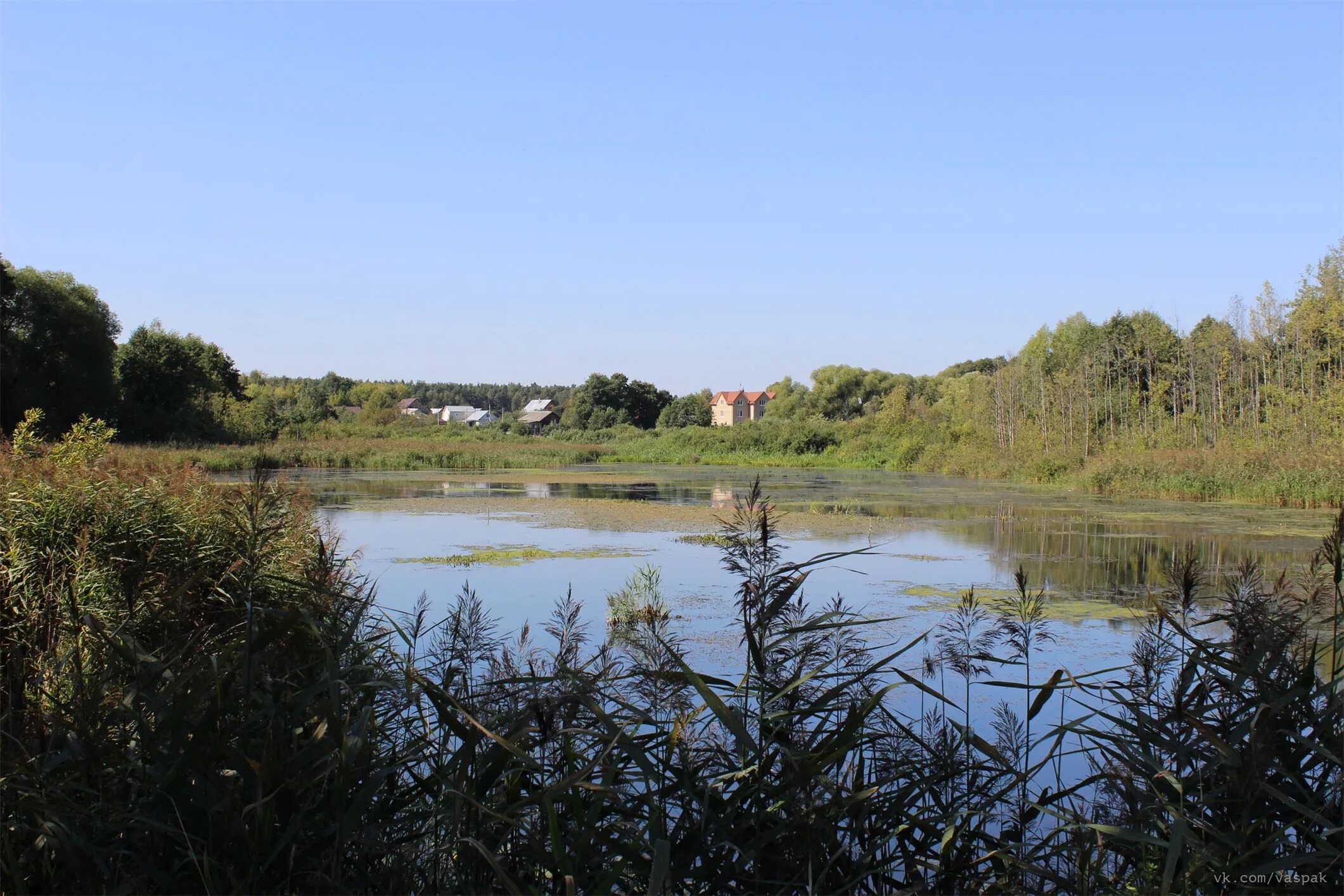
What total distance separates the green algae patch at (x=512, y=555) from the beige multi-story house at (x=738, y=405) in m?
88.7

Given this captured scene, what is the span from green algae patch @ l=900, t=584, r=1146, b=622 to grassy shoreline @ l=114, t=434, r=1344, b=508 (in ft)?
17.9

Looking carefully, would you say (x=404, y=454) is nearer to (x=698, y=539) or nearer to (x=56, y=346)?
(x=56, y=346)

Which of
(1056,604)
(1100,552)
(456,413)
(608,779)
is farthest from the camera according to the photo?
(456,413)

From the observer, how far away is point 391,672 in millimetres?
3340

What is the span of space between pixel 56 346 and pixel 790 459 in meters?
30.4

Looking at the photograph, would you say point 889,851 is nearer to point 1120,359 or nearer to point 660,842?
point 660,842

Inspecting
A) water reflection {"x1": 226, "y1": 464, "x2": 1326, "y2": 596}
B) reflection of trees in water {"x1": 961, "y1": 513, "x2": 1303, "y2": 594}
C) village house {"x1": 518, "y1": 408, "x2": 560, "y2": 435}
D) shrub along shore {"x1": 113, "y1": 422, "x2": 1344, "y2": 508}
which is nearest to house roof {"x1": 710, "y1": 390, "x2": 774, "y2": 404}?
village house {"x1": 518, "y1": 408, "x2": 560, "y2": 435}

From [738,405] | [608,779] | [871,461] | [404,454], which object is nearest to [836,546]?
[608,779]

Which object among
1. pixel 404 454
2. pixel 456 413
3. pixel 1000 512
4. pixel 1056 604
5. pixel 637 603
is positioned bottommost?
pixel 1056 604

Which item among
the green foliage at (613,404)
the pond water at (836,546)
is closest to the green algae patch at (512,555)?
the pond water at (836,546)

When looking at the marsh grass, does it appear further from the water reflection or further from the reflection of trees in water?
the reflection of trees in water

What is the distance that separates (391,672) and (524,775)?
2.65ft

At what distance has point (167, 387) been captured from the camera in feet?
123

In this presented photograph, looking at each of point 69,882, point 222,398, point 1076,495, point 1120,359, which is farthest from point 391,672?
point 222,398
